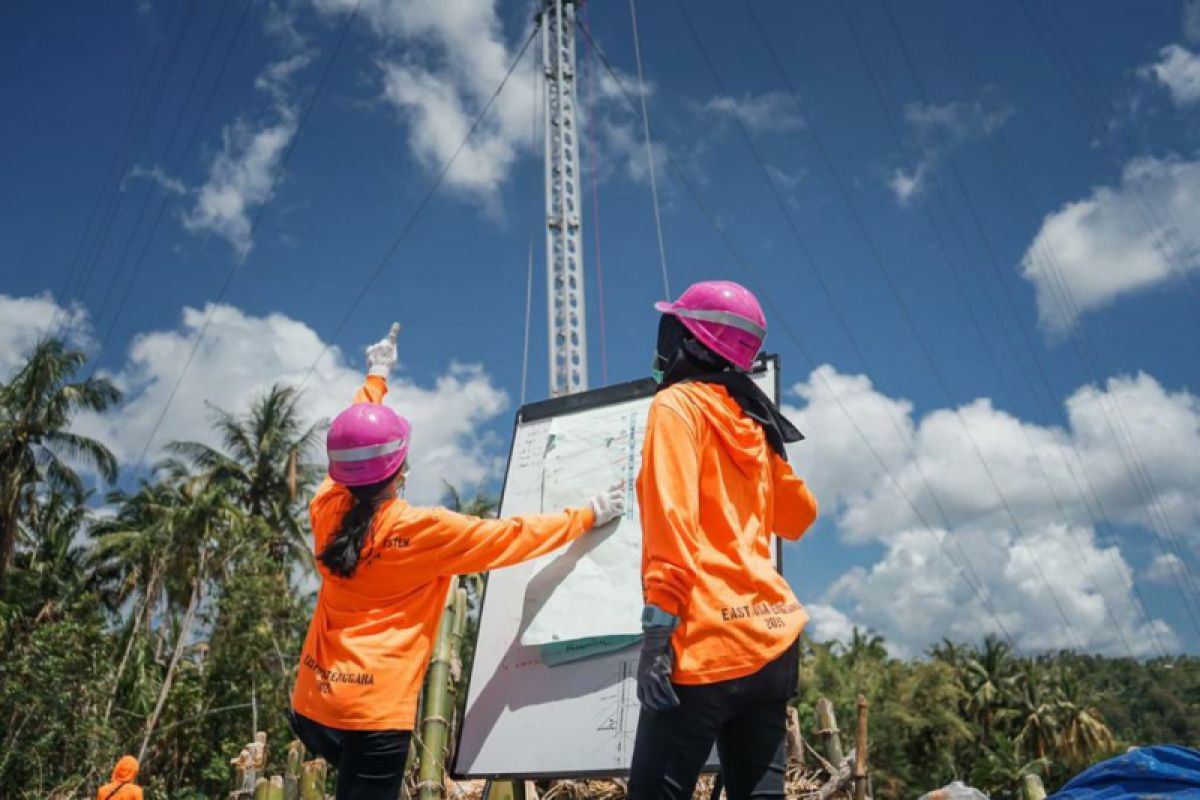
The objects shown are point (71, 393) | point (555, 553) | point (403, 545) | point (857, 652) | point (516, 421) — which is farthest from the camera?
point (857, 652)

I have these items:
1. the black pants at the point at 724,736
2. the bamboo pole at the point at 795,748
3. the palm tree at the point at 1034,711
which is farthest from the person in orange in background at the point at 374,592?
the palm tree at the point at 1034,711

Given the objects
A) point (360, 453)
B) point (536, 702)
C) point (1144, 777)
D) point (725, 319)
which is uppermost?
point (725, 319)

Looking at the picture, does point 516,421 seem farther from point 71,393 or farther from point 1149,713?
point 1149,713

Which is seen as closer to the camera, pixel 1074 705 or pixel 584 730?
pixel 584 730

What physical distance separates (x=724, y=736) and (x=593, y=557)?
1.33 m

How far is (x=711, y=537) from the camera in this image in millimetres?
2230

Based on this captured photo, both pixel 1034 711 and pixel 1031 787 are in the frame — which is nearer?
pixel 1031 787

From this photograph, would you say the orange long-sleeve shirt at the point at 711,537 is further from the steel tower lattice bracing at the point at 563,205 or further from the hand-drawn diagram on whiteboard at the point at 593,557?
the steel tower lattice bracing at the point at 563,205

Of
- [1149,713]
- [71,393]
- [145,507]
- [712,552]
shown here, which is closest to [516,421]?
[712,552]

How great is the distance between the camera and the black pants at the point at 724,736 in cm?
204

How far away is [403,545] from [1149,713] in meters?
67.7

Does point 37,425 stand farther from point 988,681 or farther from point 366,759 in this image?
point 988,681

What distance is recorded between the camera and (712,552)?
2186mm

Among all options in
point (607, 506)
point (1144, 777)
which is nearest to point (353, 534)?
point (607, 506)
